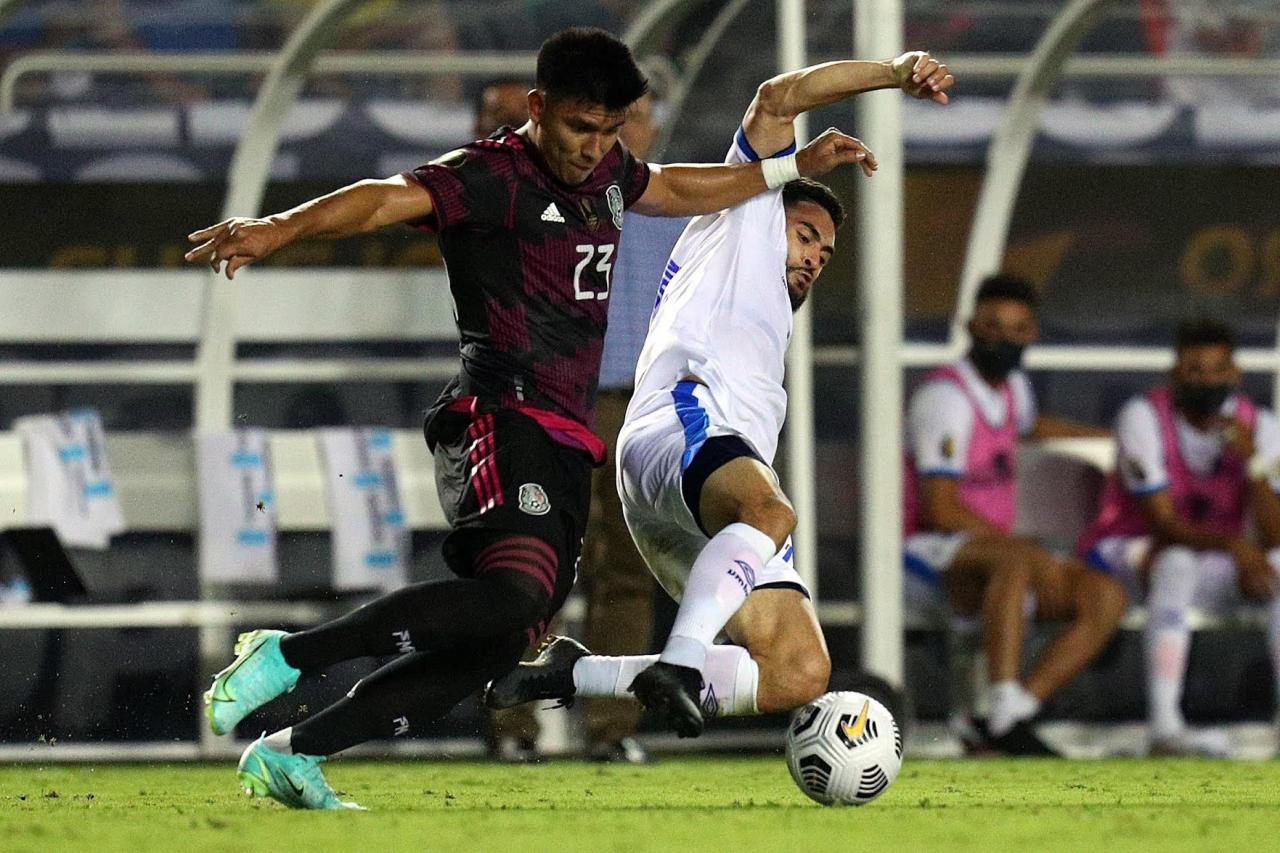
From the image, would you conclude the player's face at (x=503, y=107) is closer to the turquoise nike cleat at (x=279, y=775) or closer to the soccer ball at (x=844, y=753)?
the soccer ball at (x=844, y=753)

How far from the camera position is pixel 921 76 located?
17.7 ft

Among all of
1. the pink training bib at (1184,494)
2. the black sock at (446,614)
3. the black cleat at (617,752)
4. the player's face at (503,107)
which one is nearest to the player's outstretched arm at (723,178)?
the black sock at (446,614)

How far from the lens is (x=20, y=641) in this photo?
8.93 meters

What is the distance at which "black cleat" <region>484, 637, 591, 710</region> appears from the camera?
513cm

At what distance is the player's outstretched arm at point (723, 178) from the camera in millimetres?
5535

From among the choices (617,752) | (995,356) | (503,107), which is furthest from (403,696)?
(995,356)

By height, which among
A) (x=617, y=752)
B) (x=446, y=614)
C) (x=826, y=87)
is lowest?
(x=617, y=752)

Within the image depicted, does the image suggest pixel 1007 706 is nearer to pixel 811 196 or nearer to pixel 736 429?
pixel 811 196

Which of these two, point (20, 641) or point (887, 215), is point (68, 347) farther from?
point (887, 215)

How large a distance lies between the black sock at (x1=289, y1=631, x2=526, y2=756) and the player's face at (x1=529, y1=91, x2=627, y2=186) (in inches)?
39.5

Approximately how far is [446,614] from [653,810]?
0.70 metres

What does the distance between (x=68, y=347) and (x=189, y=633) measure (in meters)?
1.18

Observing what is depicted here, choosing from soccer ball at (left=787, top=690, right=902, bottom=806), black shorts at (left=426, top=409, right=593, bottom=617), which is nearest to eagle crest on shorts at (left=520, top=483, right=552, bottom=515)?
black shorts at (left=426, top=409, right=593, bottom=617)

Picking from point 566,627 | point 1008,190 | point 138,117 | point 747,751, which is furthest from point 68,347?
point 1008,190
